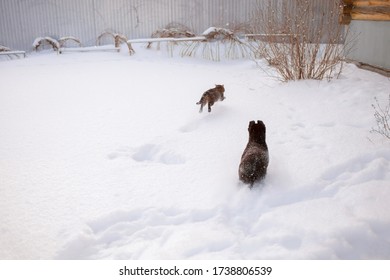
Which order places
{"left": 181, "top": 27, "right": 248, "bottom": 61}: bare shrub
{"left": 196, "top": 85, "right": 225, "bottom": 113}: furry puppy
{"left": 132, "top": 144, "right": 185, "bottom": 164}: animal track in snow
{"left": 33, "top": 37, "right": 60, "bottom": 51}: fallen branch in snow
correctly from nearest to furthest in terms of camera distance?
{"left": 132, "top": 144, "right": 185, "bottom": 164}: animal track in snow → {"left": 196, "top": 85, "right": 225, "bottom": 113}: furry puppy → {"left": 181, "top": 27, "right": 248, "bottom": 61}: bare shrub → {"left": 33, "top": 37, "right": 60, "bottom": 51}: fallen branch in snow

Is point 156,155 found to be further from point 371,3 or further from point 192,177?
point 371,3

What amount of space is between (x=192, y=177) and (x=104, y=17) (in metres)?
10.9

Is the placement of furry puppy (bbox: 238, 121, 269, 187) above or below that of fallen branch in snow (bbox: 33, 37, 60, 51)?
below

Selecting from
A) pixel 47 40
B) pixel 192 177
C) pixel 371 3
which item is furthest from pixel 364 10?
pixel 47 40

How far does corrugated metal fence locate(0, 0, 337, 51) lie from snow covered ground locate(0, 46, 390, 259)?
7.41 meters

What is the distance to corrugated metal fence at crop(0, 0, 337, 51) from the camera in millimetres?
12195

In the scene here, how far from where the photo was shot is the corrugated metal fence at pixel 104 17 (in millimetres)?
12195

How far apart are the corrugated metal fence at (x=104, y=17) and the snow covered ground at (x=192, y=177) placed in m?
7.41

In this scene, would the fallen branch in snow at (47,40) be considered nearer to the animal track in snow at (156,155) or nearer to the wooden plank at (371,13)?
the wooden plank at (371,13)

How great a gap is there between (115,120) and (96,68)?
4.47 m

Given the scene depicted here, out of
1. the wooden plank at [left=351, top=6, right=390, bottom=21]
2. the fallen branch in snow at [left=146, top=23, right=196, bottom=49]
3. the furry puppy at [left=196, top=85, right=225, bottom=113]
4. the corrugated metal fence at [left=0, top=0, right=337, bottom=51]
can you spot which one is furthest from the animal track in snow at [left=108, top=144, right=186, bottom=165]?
the corrugated metal fence at [left=0, top=0, right=337, bottom=51]

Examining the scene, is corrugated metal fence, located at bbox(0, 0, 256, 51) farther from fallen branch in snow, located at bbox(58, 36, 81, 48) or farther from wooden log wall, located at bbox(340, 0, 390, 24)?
wooden log wall, located at bbox(340, 0, 390, 24)

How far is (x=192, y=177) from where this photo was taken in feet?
9.81
